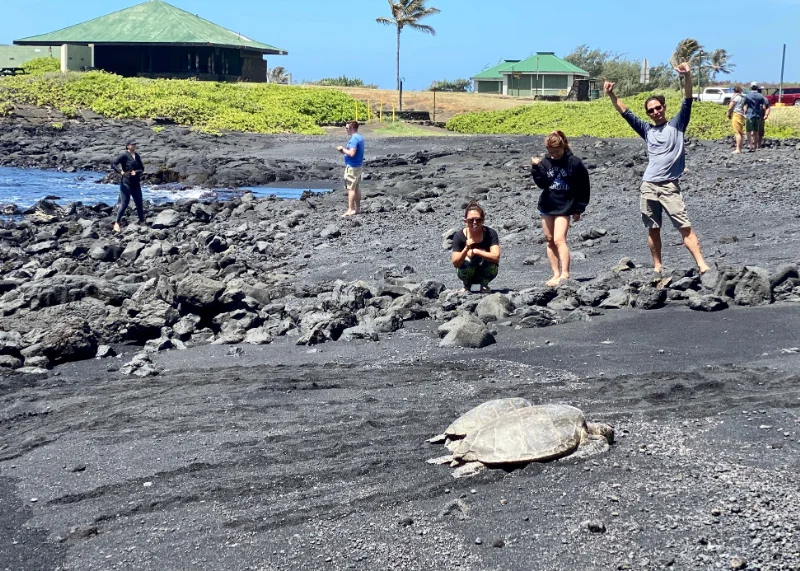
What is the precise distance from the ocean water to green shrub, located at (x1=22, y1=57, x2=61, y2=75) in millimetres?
19125

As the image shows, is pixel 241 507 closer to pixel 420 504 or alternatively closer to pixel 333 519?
pixel 333 519

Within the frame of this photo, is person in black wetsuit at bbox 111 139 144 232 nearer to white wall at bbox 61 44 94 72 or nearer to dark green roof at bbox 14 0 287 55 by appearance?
dark green roof at bbox 14 0 287 55

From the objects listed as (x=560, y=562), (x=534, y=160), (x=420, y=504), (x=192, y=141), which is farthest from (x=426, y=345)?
(x=192, y=141)

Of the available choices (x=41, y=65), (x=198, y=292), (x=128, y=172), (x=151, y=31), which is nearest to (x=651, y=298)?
(x=198, y=292)

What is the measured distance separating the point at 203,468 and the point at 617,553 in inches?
98.5

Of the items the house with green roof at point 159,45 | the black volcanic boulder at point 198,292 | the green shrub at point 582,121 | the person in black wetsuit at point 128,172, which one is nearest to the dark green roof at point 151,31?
the house with green roof at point 159,45

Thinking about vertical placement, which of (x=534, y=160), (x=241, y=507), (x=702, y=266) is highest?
(x=534, y=160)

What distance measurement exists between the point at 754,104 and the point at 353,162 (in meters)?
9.36

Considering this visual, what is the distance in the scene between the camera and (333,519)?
5078 millimetres

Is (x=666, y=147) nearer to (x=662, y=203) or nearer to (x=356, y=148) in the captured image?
(x=662, y=203)

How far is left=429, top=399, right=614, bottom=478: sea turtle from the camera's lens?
5.30 meters

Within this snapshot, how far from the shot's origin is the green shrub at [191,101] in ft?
135

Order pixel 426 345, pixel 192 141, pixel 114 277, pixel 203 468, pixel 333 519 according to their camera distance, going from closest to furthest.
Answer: pixel 333 519
pixel 203 468
pixel 426 345
pixel 114 277
pixel 192 141

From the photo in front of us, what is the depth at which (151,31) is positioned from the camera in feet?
167
